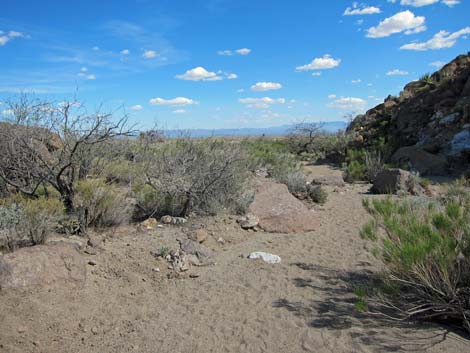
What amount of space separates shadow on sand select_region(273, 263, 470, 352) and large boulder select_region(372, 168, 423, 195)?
6.07m

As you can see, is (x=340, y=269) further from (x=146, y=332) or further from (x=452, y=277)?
(x=146, y=332)

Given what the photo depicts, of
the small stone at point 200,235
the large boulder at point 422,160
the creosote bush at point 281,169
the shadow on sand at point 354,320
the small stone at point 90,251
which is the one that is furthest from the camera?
the large boulder at point 422,160

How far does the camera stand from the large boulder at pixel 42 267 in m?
4.35

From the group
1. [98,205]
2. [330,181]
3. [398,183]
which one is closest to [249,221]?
[98,205]

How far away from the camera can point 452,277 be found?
3.80m

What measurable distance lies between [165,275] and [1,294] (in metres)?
2.06

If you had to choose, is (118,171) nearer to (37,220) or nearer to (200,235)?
(200,235)

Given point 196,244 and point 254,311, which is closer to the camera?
point 254,311

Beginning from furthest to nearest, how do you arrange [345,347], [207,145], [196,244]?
[207,145] → [196,244] → [345,347]

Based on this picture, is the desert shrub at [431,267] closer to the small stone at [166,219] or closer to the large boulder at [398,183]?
the small stone at [166,219]

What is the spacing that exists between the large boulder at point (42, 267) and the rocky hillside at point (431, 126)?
1364 centimetres

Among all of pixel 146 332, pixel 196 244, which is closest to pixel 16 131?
pixel 196 244

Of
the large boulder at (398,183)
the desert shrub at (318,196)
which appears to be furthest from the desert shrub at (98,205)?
the large boulder at (398,183)

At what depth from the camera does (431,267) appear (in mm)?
3881
